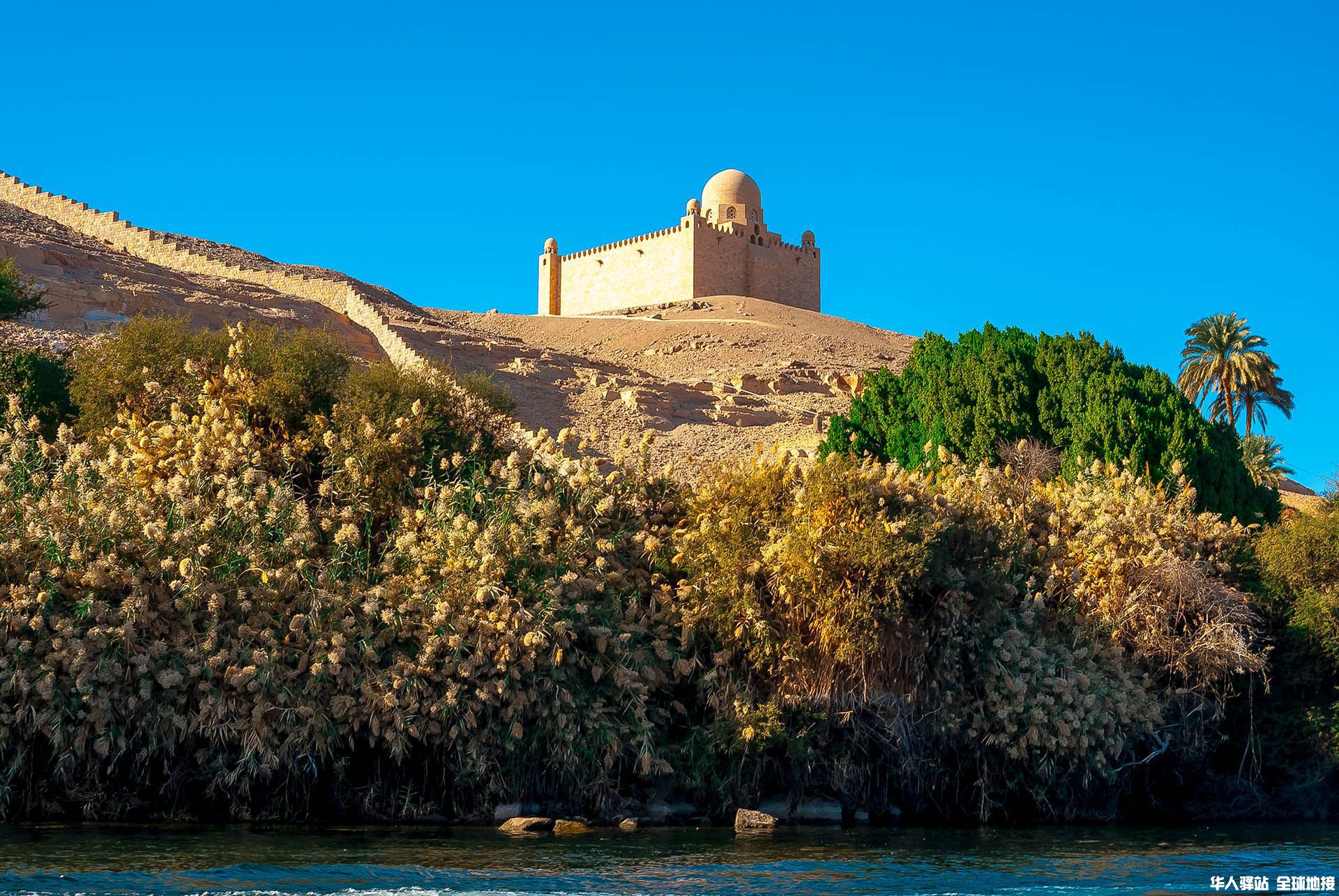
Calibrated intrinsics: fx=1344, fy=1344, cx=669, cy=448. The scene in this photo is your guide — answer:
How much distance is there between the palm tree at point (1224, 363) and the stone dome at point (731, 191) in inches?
1472

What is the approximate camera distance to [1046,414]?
80.9 ft

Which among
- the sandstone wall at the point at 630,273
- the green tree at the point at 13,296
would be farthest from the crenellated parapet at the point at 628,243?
the green tree at the point at 13,296

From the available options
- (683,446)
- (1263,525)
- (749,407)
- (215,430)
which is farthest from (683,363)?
(215,430)

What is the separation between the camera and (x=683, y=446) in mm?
30969

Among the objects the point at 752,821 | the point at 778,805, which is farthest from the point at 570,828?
the point at 778,805

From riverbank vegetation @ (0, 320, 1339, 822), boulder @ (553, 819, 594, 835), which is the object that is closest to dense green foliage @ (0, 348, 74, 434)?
riverbank vegetation @ (0, 320, 1339, 822)

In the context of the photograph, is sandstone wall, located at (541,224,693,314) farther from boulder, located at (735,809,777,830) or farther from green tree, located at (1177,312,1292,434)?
boulder, located at (735,809,777,830)

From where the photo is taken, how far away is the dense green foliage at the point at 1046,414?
23094 millimetres

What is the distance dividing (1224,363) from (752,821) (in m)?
29.7

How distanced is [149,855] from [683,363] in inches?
1357

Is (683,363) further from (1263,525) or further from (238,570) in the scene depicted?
(238,570)

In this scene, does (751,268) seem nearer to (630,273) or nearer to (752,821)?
(630,273)

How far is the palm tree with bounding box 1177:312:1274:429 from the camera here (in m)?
38.8

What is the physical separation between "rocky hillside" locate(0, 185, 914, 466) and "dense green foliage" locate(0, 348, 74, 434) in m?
6.60
